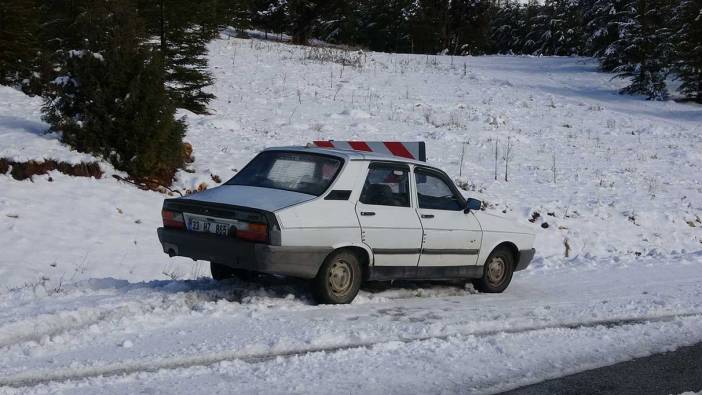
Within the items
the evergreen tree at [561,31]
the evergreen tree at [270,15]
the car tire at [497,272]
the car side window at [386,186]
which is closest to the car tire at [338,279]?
the car side window at [386,186]

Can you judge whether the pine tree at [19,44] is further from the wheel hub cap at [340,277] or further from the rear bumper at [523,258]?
the rear bumper at [523,258]

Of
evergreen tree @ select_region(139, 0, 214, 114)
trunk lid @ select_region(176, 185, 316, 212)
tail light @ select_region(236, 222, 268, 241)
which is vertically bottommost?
tail light @ select_region(236, 222, 268, 241)

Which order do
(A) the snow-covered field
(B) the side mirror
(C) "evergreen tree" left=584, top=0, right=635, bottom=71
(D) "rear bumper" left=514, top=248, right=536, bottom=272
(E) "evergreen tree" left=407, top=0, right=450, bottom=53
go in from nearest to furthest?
1. (A) the snow-covered field
2. (B) the side mirror
3. (D) "rear bumper" left=514, top=248, right=536, bottom=272
4. (C) "evergreen tree" left=584, top=0, right=635, bottom=71
5. (E) "evergreen tree" left=407, top=0, right=450, bottom=53

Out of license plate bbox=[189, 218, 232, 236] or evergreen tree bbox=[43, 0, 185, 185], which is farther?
evergreen tree bbox=[43, 0, 185, 185]

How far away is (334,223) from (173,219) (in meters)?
1.65

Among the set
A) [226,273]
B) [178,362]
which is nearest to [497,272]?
[226,273]

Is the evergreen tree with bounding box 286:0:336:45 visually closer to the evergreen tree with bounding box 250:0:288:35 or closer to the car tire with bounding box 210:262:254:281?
the evergreen tree with bounding box 250:0:288:35

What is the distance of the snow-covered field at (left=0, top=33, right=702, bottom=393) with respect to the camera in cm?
535

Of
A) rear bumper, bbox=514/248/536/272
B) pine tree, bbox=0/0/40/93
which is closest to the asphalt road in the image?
rear bumper, bbox=514/248/536/272

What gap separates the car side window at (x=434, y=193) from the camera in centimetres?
825

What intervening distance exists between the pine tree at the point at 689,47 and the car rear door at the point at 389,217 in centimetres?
2408

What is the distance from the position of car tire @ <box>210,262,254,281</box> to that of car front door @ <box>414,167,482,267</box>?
1.88m

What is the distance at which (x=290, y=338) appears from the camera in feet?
19.4

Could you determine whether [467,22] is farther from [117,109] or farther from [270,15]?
[117,109]
